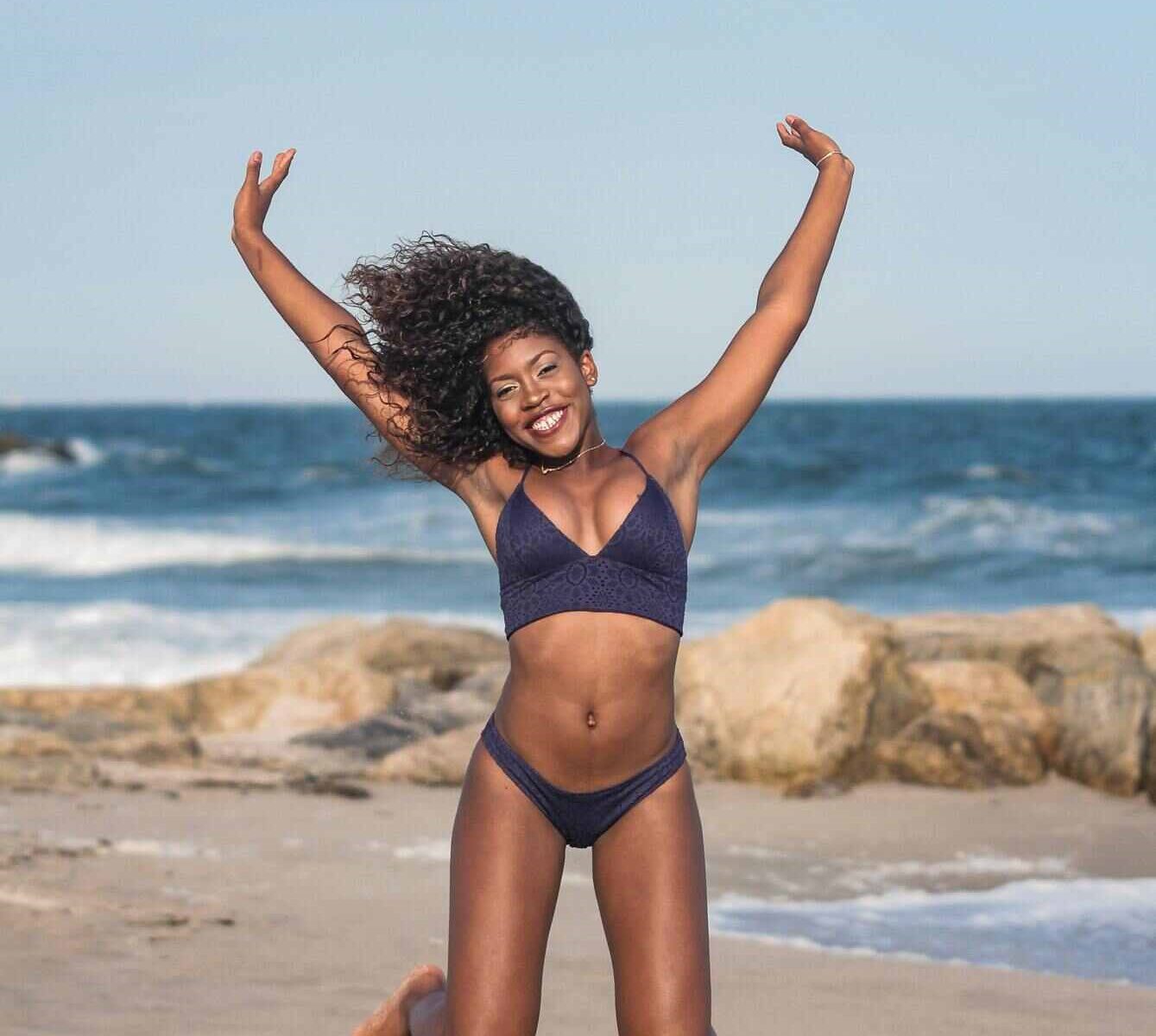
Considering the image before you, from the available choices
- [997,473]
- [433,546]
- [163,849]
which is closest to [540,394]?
[163,849]

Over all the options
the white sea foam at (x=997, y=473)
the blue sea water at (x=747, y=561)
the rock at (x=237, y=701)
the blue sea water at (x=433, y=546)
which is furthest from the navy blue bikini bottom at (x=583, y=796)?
the white sea foam at (x=997, y=473)

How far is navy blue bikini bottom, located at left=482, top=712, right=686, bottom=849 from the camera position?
402cm

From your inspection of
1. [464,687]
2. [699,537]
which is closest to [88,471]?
[699,537]

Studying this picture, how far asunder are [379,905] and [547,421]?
3249mm

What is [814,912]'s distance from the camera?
7000mm

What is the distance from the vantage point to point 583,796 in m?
4.02

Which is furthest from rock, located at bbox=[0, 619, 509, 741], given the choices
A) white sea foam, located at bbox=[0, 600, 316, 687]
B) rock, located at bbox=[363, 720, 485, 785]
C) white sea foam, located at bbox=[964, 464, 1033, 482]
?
white sea foam, located at bbox=[964, 464, 1033, 482]

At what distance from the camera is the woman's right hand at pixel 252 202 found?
4.71m

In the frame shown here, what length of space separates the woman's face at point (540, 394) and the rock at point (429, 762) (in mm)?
5298

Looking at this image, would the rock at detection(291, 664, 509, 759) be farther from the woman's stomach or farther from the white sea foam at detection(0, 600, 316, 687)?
the woman's stomach

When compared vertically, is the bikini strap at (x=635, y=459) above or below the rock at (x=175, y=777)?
above

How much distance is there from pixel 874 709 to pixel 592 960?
3.66 m

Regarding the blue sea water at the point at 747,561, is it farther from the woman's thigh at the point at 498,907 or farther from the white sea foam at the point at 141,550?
the woman's thigh at the point at 498,907

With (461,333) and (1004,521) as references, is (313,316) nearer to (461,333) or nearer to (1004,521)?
(461,333)
